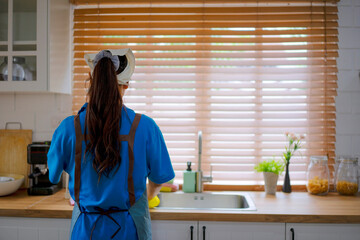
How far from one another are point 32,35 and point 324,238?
1.99 m

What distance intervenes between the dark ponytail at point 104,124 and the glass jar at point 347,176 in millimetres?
1551

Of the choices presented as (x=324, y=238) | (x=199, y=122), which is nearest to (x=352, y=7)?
(x=199, y=122)

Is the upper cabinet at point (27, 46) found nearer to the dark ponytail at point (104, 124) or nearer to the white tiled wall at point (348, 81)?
the dark ponytail at point (104, 124)

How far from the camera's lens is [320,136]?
2.27 meters

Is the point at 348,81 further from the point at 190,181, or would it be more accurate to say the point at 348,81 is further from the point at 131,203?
the point at 131,203

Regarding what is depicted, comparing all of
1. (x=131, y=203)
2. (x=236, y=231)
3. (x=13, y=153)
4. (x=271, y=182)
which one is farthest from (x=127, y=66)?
(x=13, y=153)

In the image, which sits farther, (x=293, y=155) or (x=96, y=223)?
(x=293, y=155)

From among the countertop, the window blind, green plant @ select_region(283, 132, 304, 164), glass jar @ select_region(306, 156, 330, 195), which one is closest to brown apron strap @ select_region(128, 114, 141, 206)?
the countertop

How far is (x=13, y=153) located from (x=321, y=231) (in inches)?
78.1

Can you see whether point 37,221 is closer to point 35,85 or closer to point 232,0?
point 35,85

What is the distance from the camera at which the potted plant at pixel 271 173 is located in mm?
2125

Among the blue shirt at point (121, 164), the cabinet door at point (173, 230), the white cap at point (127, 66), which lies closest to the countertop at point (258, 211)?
the cabinet door at point (173, 230)

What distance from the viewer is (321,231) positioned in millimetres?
1725

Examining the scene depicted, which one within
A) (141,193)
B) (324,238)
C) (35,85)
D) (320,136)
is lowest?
(324,238)
